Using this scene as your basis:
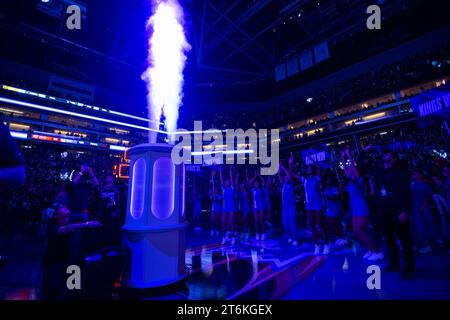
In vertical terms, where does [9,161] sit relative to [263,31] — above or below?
below

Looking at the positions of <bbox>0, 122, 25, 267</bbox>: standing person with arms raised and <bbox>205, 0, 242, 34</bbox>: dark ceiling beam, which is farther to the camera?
<bbox>205, 0, 242, 34</bbox>: dark ceiling beam

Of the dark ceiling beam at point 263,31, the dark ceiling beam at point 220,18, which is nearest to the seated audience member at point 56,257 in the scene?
the dark ceiling beam at point 220,18

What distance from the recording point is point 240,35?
16.0m

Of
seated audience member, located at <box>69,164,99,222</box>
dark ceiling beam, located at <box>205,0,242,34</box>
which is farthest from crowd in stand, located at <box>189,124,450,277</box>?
dark ceiling beam, located at <box>205,0,242,34</box>

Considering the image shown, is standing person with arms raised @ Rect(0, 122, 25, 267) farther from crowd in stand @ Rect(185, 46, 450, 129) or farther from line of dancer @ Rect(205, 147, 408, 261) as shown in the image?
crowd in stand @ Rect(185, 46, 450, 129)

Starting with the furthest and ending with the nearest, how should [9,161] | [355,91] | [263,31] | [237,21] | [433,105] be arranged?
1. [355,91]
2. [263,31]
3. [237,21]
4. [433,105]
5. [9,161]

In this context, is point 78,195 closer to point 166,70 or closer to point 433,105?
point 166,70

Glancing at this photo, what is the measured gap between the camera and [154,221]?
133 inches

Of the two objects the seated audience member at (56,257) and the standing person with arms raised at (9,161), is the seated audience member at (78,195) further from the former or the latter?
Result: the standing person with arms raised at (9,161)

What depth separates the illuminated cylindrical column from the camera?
325 centimetres

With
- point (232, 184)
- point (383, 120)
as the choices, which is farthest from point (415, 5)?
point (232, 184)

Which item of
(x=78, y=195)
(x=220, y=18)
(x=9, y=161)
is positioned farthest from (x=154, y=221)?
(x=220, y=18)

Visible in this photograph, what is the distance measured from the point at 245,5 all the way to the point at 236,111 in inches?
646
